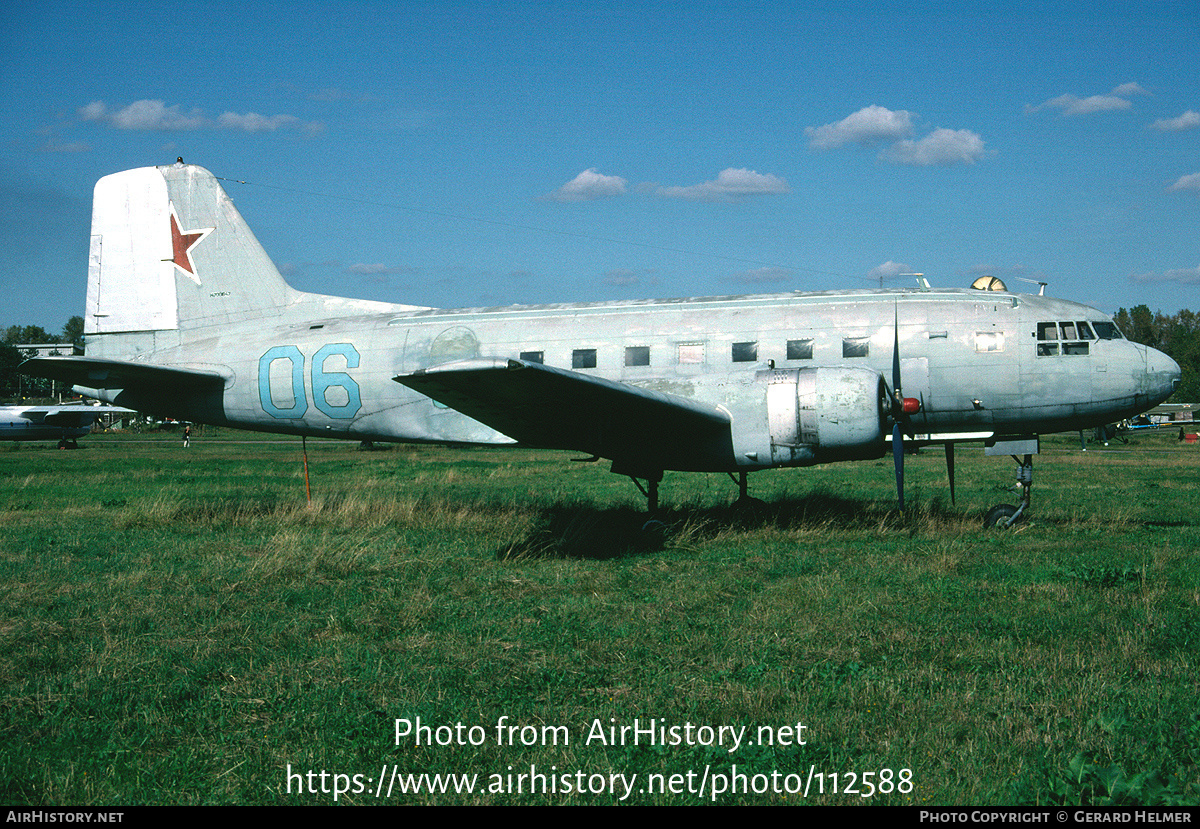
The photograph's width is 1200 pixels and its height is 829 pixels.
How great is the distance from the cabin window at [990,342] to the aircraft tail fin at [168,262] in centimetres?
1330

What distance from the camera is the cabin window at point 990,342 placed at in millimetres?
13617

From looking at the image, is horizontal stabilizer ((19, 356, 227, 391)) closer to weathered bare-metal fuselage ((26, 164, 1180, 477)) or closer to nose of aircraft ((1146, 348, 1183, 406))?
weathered bare-metal fuselage ((26, 164, 1180, 477))

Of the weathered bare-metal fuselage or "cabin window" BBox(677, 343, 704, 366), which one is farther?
"cabin window" BBox(677, 343, 704, 366)

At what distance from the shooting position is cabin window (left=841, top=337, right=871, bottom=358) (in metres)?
13.8

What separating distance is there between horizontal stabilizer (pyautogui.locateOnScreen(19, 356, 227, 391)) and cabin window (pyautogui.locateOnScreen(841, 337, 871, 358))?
459 inches

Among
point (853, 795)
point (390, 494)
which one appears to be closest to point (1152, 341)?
point (390, 494)

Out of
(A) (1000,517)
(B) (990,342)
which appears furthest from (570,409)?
(A) (1000,517)

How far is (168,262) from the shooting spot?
17281mm

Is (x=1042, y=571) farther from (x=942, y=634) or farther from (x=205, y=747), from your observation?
(x=205, y=747)

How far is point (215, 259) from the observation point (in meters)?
17.3

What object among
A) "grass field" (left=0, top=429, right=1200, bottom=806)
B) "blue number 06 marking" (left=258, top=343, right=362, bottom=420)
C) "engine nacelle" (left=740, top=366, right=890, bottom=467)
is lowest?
"grass field" (left=0, top=429, right=1200, bottom=806)

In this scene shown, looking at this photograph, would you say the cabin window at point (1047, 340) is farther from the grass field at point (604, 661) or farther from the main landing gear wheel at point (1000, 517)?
the grass field at point (604, 661)

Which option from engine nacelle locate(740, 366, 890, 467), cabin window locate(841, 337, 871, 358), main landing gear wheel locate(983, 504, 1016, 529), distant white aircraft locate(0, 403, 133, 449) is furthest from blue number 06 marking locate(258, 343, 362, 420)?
distant white aircraft locate(0, 403, 133, 449)

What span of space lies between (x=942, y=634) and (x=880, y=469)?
75.2ft
